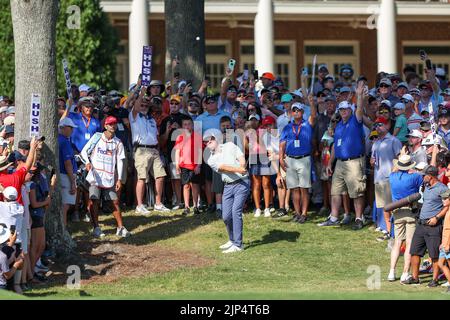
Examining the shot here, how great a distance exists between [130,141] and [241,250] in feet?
11.5

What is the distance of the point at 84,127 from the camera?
18.3m

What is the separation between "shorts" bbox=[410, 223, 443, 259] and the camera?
14.7 meters

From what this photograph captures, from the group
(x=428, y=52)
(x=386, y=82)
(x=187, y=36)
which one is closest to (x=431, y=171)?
(x=386, y=82)

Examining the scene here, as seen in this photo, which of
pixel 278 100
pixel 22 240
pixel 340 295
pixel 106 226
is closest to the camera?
pixel 340 295

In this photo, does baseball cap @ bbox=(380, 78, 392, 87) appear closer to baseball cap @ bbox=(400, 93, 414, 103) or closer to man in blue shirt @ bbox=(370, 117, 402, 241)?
baseball cap @ bbox=(400, 93, 414, 103)

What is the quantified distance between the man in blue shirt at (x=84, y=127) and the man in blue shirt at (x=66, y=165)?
737 millimetres

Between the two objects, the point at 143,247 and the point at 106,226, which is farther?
the point at 106,226

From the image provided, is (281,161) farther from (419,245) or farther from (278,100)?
(419,245)

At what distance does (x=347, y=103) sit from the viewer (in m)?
18.3

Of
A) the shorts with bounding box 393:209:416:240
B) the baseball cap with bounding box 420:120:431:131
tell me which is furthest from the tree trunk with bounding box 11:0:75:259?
the baseball cap with bounding box 420:120:431:131

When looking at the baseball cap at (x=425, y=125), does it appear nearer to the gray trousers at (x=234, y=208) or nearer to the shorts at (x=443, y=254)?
the gray trousers at (x=234, y=208)

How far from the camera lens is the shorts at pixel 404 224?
50.4ft

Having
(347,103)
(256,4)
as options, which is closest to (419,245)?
(347,103)

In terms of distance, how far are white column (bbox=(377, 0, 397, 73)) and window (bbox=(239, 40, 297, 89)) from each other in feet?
12.0
